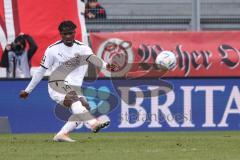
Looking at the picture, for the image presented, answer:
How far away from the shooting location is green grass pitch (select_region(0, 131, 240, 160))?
1002cm

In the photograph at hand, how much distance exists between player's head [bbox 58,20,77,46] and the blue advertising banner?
3.49 meters

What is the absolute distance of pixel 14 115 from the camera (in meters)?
15.9

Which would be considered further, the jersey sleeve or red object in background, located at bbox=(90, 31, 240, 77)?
red object in background, located at bbox=(90, 31, 240, 77)

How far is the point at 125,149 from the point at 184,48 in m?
7.91

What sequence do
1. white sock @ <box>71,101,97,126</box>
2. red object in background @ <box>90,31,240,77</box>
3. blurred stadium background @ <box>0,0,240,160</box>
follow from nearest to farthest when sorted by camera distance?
blurred stadium background @ <box>0,0,240,160</box> → white sock @ <box>71,101,97,126</box> → red object in background @ <box>90,31,240,77</box>

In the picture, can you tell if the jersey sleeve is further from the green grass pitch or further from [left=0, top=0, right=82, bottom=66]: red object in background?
[left=0, top=0, right=82, bottom=66]: red object in background

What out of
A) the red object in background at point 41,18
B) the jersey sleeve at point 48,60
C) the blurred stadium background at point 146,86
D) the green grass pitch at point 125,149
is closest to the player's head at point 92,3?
the blurred stadium background at point 146,86

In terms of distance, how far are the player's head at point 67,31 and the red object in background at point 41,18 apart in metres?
6.05

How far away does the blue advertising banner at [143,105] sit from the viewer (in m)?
15.9

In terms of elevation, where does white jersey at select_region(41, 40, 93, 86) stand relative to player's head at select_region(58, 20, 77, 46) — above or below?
below

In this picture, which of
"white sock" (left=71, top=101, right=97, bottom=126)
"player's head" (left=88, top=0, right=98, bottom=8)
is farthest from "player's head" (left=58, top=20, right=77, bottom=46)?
"player's head" (left=88, top=0, right=98, bottom=8)

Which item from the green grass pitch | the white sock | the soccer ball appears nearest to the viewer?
the green grass pitch

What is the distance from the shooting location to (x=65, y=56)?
12570mm

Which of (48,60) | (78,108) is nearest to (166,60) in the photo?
(48,60)
